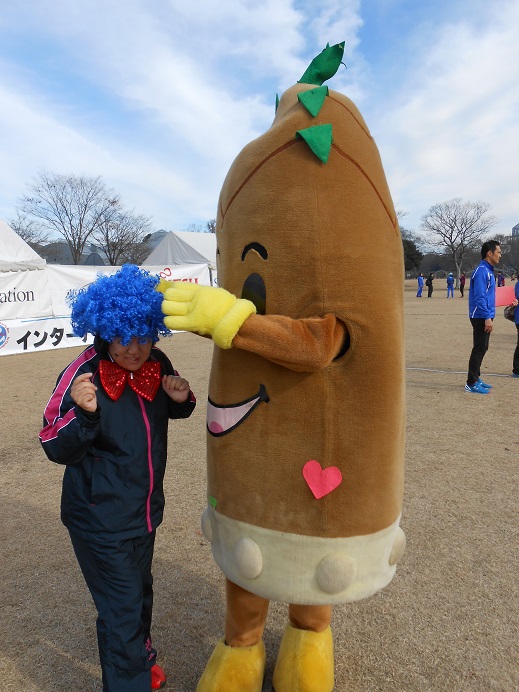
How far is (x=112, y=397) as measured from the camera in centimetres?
182

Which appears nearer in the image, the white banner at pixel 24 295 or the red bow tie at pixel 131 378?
the red bow tie at pixel 131 378

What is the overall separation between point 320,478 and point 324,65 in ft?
4.86

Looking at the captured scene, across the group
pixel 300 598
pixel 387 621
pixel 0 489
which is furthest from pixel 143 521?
pixel 0 489

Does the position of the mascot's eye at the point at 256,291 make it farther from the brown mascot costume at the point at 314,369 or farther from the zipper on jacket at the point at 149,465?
the zipper on jacket at the point at 149,465

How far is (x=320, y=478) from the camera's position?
5.38 feet

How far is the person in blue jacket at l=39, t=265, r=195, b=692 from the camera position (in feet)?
5.63

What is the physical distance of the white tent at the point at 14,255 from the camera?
11.0 metres

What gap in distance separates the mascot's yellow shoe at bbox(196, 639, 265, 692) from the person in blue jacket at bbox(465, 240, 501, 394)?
524 cm

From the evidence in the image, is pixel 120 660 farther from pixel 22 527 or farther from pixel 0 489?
→ pixel 0 489

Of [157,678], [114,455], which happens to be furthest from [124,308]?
[157,678]

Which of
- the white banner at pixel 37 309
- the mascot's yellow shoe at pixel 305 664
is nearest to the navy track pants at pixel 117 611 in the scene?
the mascot's yellow shoe at pixel 305 664

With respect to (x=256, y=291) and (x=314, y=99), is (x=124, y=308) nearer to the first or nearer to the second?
(x=256, y=291)

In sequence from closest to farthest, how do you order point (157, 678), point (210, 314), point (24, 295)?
point (210, 314), point (157, 678), point (24, 295)

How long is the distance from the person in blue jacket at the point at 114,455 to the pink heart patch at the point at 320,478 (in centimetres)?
60
